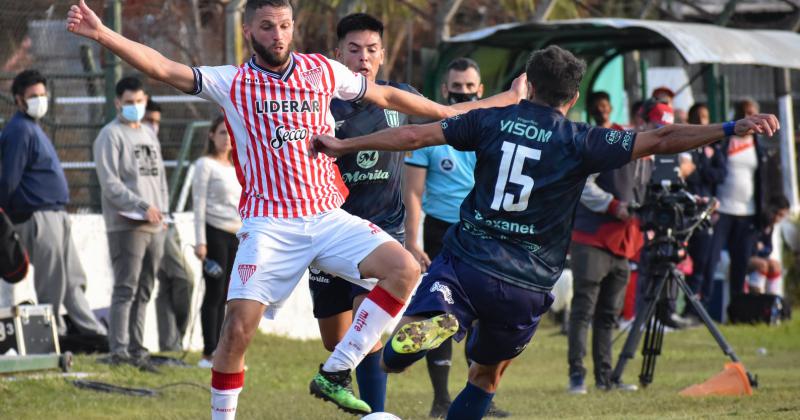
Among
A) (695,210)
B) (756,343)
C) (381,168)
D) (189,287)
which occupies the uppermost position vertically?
(381,168)

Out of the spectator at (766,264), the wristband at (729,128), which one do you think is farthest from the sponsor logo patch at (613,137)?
the spectator at (766,264)

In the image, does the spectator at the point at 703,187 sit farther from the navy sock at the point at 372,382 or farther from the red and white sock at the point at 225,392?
the red and white sock at the point at 225,392

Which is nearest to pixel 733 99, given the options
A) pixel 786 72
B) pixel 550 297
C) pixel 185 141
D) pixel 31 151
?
pixel 786 72

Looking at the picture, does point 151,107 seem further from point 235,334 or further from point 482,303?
point 482,303

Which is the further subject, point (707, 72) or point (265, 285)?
point (707, 72)

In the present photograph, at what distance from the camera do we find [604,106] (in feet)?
37.6

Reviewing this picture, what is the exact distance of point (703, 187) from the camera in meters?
15.4

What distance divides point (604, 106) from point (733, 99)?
15.5 m

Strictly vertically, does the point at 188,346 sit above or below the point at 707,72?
below

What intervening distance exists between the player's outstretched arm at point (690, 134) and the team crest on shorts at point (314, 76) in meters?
1.70

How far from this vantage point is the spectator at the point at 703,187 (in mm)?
15250

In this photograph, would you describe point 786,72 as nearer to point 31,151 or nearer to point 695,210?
point 695,210

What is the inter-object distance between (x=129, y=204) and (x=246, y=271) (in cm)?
439

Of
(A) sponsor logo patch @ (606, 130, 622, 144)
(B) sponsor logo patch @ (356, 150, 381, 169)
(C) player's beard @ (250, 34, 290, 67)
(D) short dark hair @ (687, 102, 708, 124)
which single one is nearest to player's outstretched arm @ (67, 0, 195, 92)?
(C) player's beard @ (250, 34, 290, 67)
